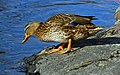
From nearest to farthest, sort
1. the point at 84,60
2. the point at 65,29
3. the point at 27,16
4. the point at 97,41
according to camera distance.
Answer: the point at 84,60
the point at 65,29
the point at 97,41
the point at 27,16

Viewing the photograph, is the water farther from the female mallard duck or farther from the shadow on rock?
the shadow on rock

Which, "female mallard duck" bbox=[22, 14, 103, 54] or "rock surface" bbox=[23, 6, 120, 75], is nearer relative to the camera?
"rock surface" bbox=[23, 6, 120, 75]

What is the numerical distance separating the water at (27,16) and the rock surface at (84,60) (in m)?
0.75

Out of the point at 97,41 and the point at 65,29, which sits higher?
the point at 65,29

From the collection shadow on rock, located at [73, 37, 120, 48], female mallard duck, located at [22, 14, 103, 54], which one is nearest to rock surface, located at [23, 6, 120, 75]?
shadow on rock, located at [73, 37, 120, 48]

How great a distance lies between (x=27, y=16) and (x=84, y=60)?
5141 millimetres

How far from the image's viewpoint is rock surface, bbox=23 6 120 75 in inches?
247

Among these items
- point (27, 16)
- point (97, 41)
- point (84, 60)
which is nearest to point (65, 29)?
point (97, 41)

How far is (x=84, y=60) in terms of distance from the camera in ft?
21.8

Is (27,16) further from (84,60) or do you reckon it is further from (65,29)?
(84,60)

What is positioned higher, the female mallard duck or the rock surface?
the female mallard duck

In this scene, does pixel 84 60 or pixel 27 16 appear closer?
pixel 84 60

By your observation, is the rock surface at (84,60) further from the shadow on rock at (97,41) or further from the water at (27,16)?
the water at (27,16)

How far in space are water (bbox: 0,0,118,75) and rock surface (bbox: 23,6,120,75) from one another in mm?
754
